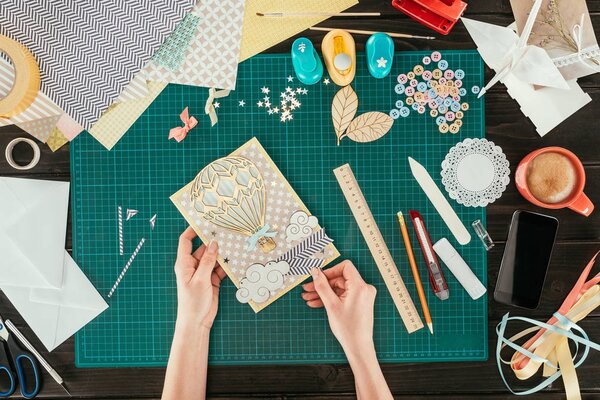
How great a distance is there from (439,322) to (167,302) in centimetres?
73

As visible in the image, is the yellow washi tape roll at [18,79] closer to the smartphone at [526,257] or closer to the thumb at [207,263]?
the thumb at [207,263]

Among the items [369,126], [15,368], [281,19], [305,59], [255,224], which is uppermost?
[281,19]

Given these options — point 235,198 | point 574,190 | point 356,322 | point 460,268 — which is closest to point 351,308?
point 356,322

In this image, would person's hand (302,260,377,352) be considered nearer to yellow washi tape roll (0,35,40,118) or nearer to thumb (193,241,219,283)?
thumb (193,241,219,283)

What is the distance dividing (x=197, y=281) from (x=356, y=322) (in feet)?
1.39

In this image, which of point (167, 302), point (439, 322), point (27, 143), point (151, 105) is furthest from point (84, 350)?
point (439, 322)

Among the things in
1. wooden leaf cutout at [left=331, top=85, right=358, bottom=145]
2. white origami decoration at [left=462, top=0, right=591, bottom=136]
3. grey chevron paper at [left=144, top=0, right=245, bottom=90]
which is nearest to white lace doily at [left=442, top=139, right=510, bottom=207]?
white origami decoration at [left=462, top=0, right=591, bottom=136]

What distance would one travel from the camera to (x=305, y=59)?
113cm

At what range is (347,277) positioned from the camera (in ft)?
3.82

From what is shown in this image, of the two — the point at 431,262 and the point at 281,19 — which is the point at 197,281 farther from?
the point at 281,19

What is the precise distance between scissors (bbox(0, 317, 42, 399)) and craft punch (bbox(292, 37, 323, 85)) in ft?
3.39

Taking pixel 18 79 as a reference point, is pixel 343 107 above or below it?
below

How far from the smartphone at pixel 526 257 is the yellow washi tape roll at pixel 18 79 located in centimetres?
128

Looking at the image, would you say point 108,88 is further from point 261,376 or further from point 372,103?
point 261,376
